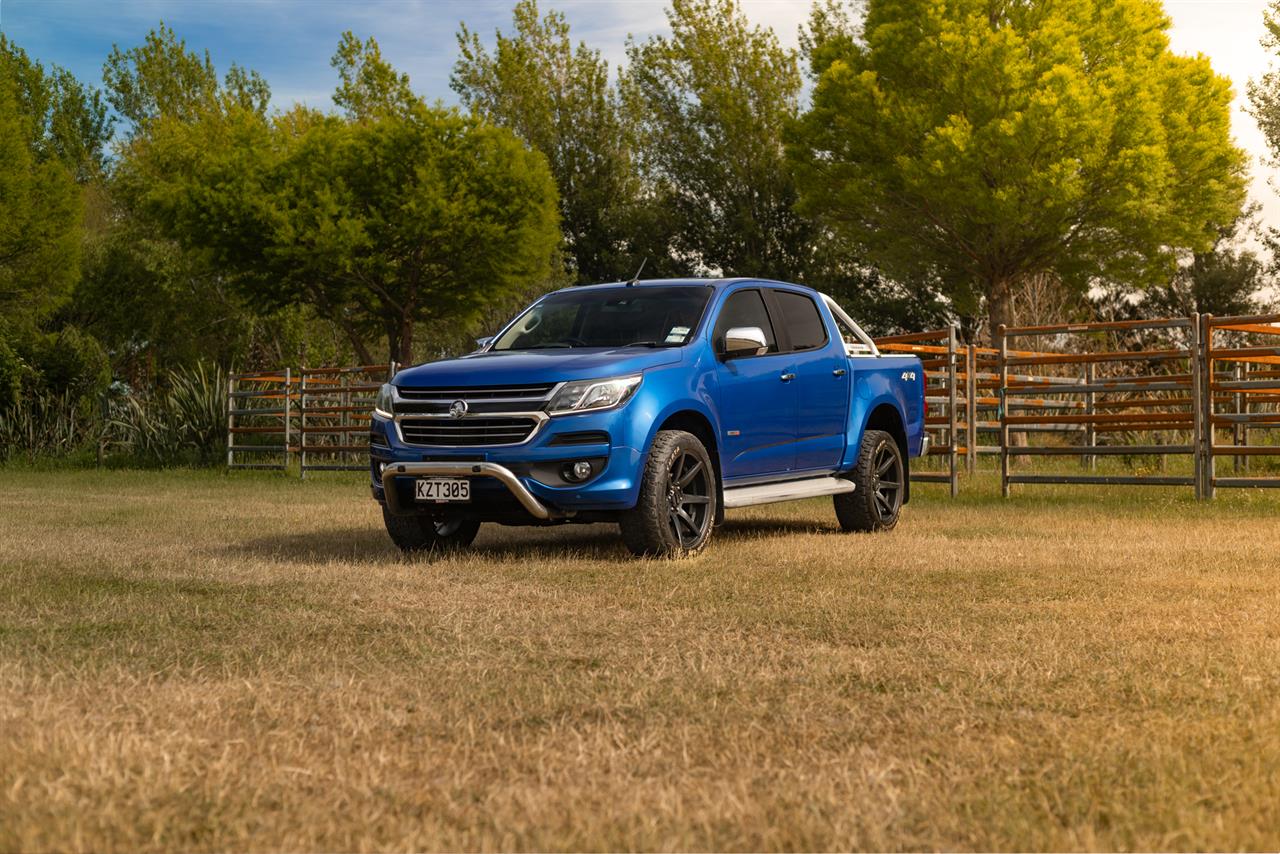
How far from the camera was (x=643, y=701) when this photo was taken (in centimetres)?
547

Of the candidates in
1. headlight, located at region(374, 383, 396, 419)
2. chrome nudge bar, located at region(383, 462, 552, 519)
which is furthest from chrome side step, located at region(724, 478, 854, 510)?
headlight, located at region(374, 383, 396, 419)

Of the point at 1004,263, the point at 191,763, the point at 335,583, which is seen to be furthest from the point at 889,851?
the point at 1004,263

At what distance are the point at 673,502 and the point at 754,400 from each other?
1.24 meters

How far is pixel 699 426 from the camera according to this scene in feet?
36.4

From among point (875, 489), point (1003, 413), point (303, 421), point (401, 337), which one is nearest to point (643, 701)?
point (875, 489)

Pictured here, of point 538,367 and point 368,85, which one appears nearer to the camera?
point 538,367

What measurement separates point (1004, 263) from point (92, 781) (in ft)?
92.4

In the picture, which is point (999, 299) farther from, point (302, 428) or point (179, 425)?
point (179, 425)

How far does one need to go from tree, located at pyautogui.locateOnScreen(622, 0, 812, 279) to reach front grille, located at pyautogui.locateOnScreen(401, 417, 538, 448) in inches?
1494

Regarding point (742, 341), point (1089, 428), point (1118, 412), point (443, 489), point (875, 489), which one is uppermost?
point (742, 341)

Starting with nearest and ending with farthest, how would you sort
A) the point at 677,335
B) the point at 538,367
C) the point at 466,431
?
the point at 538,367 → the point at 466,431 → the point at 677,335

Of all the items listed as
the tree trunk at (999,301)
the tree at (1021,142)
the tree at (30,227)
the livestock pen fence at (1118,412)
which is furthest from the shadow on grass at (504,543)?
the tree at (30,227)

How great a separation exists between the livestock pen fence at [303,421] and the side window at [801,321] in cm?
1176

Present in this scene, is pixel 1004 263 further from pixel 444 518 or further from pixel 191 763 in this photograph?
pixel 191 763
